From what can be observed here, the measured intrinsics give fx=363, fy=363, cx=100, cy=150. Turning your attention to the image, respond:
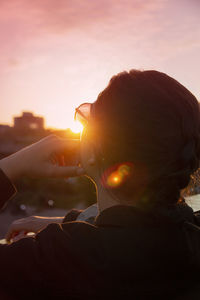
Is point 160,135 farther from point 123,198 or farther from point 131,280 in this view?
point 131,280

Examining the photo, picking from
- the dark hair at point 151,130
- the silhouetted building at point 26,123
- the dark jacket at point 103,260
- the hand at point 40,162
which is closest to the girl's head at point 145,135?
the dark hair at point 151,130

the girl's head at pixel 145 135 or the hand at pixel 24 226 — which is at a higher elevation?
the girl's head at pixel 145 135

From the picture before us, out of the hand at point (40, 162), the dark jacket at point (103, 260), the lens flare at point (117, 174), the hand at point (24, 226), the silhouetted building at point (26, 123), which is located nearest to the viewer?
the dark jacket at point (103, 260)

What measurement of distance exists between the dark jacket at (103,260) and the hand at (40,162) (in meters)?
0.55

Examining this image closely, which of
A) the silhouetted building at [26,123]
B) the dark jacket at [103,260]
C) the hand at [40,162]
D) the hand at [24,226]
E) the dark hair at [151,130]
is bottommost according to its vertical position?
the silhouetted building at [26,123]

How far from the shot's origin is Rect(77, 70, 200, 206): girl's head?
98cm

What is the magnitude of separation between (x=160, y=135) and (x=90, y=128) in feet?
0.74

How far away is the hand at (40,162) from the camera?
1494 millimetres

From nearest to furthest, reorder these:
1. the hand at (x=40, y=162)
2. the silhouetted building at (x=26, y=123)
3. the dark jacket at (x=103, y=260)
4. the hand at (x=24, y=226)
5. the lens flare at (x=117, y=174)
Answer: the dark jacket at (x=103, y=260) < the lens flare at (x=117, y=174) < the hand at (x=40, y=162) < the hand at (x=24, y=226) < the silhouetted building at (x=26, y=123)

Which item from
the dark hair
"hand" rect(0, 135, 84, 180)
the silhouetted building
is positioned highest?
the dark hair

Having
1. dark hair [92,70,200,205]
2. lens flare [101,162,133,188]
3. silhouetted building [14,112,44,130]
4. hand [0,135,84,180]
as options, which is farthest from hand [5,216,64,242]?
silhouetted building [14,112,44,130]

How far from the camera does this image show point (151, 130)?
979mm

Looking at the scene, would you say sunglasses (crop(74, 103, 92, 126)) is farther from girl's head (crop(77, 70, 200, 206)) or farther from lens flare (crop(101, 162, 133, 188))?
lens flare (crop(101, 162, 133, 188))

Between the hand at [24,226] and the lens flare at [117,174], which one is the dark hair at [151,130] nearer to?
the lens flare at [117,174]
